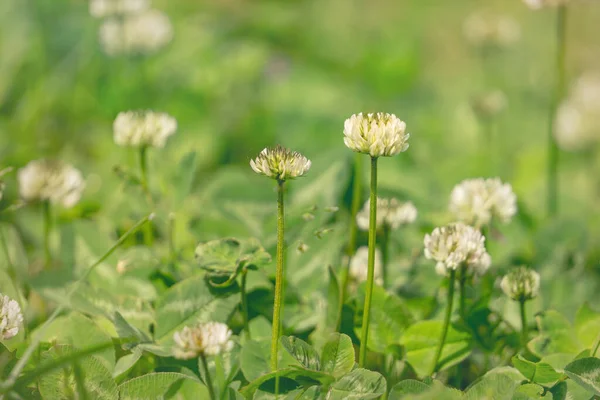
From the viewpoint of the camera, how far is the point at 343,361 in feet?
3.78

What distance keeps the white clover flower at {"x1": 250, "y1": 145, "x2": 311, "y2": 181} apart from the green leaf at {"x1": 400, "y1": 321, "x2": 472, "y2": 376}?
15.5 inches

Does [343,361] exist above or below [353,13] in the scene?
below

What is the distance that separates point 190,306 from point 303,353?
259 millimetres

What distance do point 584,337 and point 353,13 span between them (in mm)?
3522

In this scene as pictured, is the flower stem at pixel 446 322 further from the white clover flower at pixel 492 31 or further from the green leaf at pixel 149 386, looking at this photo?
the white clover flower at pixel 492 31

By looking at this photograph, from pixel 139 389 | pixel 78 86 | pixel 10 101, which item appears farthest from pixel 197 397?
pixel 78 86

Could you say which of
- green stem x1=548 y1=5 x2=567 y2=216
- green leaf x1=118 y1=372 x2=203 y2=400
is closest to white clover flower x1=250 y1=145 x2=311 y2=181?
green leaf x1=118 y1=372 x2=203 y2=400

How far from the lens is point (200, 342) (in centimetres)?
99

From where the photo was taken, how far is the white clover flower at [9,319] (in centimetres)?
113

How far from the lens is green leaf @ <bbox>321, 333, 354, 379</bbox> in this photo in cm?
115

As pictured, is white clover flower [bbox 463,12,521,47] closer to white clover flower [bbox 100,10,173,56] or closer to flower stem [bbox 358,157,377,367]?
white clover flower [bbox 100,10,173,56]

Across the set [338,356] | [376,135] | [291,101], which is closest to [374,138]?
[376,135]

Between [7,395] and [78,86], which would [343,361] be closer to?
[7,395]

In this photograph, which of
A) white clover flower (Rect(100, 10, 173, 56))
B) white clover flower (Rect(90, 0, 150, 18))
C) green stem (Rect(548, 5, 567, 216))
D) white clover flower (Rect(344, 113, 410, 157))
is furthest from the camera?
white clover flower (Rect(100, 10, 173, 56))
